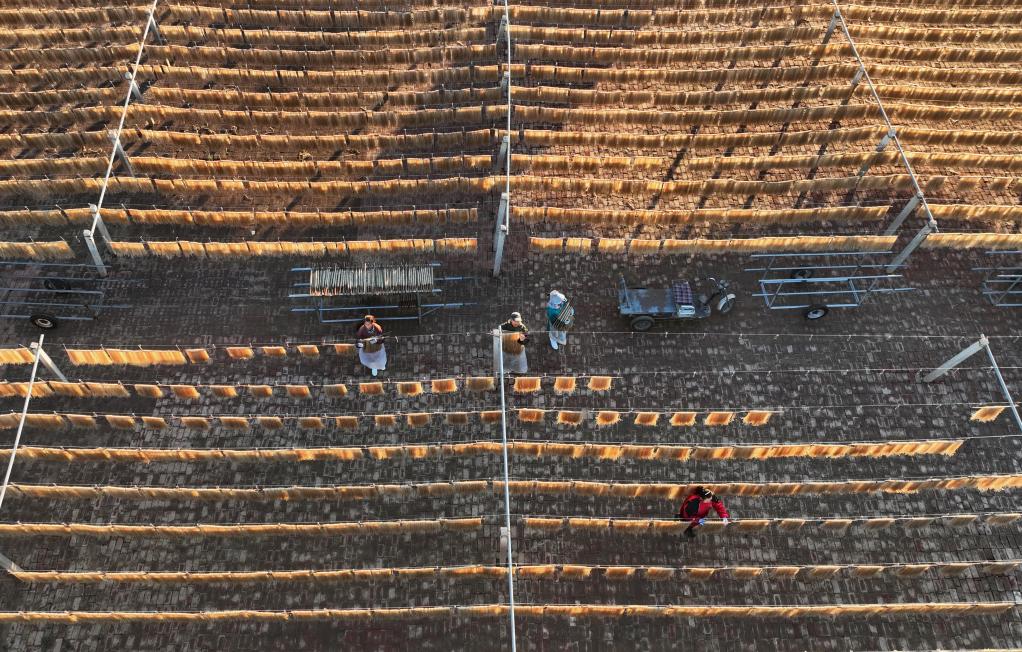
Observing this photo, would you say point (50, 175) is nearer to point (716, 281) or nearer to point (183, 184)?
point (183, 184)

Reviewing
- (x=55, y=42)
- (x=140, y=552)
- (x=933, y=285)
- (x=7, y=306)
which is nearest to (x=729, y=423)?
(x=933, y=285)

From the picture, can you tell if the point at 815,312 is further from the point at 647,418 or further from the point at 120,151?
the point at 120,151

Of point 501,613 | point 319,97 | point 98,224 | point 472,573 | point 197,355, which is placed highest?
point 319,97

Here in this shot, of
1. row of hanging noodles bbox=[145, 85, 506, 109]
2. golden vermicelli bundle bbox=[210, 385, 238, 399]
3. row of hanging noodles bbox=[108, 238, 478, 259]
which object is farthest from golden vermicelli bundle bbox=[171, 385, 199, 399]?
row of hanging noodles bbox=[145, 85, 506, 109]

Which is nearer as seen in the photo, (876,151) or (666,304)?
(666,304)

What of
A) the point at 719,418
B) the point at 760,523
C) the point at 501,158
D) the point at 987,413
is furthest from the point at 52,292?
the point at 987,413
